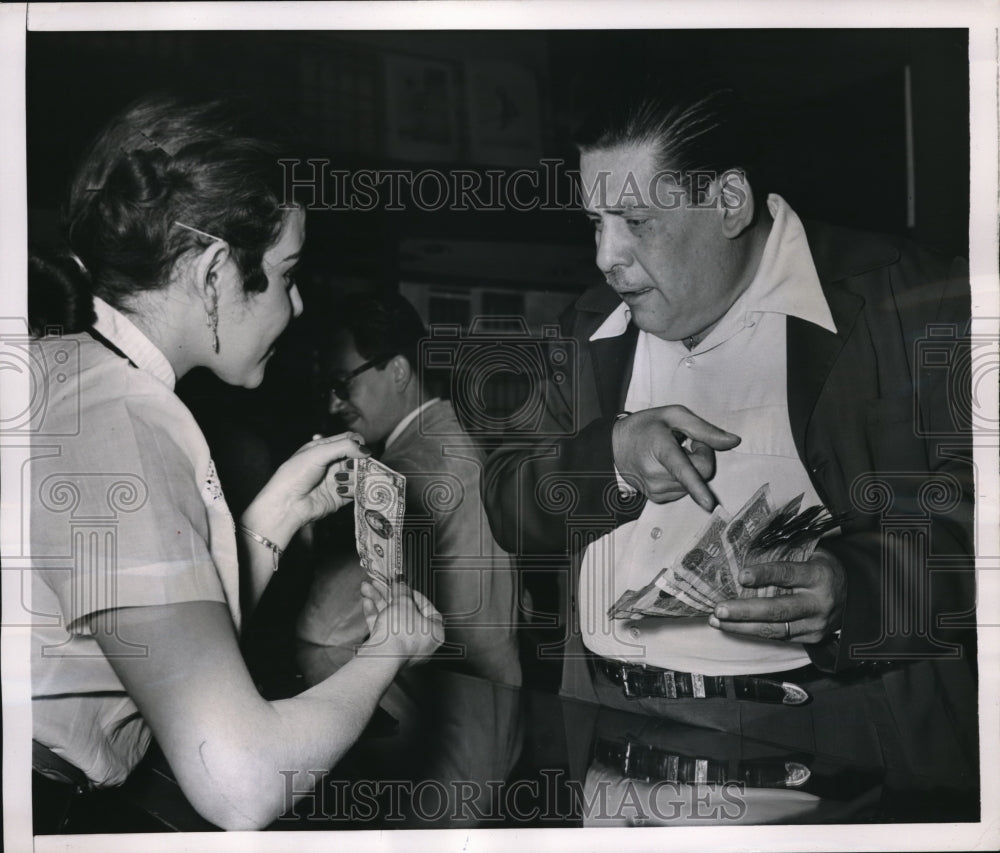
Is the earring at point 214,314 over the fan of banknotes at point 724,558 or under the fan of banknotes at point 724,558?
over

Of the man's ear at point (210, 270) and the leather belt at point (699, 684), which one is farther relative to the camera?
the leather belt at point (699, 684)

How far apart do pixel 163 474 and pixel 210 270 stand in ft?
1.78

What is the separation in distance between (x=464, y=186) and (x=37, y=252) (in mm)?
1146

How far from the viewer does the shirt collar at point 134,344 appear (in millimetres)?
2570

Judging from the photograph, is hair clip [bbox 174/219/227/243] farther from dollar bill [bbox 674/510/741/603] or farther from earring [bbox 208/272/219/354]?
dollar bill [bbox 674/510/741/603]

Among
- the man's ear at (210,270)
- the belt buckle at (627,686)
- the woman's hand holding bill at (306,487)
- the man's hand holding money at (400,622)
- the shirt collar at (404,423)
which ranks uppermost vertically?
the man's ear at (210,270)

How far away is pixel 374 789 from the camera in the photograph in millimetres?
2658

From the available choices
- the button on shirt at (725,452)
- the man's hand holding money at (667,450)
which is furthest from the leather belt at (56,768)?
the man's hand holding money at (667,450)

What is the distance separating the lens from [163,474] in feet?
8.37

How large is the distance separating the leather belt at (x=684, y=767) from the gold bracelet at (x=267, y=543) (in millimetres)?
997

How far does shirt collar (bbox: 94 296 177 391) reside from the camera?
2570 mm

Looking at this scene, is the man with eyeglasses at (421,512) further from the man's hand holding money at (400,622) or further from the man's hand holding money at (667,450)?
the man's hand holding money at (667,450)

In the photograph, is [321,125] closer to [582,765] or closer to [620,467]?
[620,467]

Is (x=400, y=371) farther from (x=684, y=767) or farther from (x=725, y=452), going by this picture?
(x=684, y=767)
